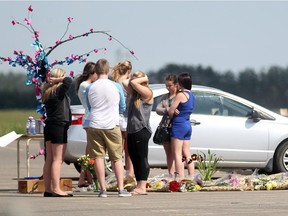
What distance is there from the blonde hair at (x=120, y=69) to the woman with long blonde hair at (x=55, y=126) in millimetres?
848

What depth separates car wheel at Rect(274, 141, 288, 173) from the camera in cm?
Result: 1744

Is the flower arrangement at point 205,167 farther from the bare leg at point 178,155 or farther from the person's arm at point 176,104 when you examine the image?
the person's arm at point 176,104

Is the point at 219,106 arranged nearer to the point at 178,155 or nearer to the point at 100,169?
the point at 178,155

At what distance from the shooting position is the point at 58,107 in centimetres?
1341

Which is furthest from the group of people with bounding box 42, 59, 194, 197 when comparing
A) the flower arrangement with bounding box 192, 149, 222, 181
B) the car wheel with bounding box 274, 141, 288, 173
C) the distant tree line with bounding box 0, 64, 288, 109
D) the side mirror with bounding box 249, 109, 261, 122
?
the distant tree line with bounding box 0, 64, 288, 109

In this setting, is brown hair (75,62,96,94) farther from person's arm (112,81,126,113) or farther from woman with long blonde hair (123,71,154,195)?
person's arm (112,81,126,113)

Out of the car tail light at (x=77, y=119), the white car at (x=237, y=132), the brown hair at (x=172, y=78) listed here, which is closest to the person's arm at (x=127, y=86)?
the brown hair at (x=172, y=78)

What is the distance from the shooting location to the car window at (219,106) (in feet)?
56.5

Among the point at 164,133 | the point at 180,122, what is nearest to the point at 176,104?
the point at 180,122

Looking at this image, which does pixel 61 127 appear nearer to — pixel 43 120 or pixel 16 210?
pixel 43 120

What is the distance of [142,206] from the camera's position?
11.5 meters

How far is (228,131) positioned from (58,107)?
4687 mm

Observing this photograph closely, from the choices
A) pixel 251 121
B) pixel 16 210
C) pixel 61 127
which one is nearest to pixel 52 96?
pixel 61 127

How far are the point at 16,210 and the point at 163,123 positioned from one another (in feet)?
31.4
